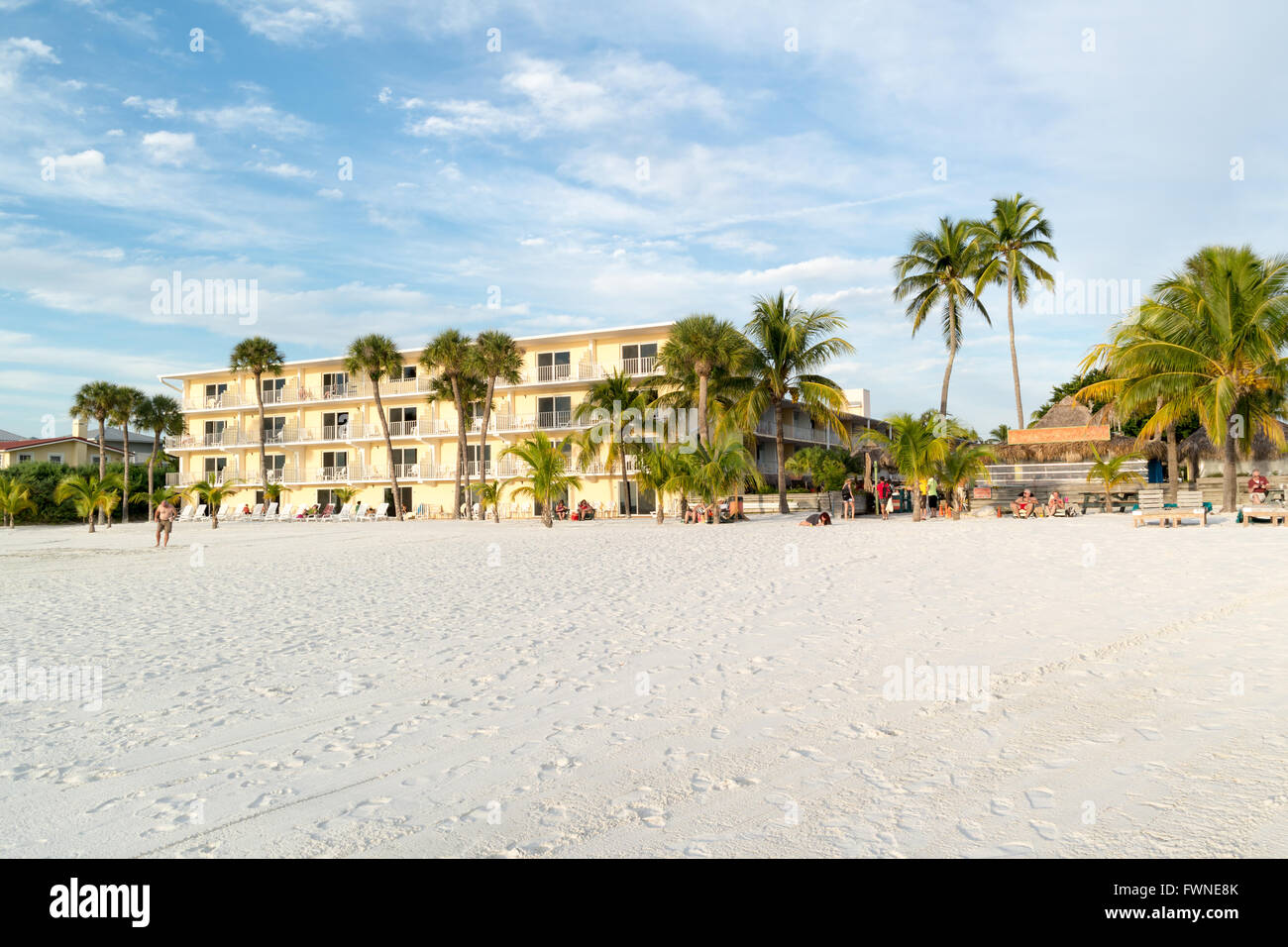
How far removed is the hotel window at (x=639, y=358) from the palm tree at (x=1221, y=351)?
1985 cm

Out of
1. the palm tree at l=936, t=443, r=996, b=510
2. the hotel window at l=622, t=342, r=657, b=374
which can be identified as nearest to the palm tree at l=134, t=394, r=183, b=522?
the hotel window at l=622, t=342, r=657, b=374

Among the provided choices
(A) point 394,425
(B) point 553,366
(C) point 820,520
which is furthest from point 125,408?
(C) point 820,520

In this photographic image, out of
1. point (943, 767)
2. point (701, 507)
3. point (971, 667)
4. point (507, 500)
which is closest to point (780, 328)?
point (701, 507)

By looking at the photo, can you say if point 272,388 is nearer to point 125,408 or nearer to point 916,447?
point 125,408

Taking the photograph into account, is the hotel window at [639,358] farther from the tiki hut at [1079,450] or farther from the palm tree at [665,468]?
the tiki hut at [1079,450]

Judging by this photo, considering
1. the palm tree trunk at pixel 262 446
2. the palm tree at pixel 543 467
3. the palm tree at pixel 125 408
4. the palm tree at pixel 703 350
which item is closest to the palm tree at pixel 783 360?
the palm tree at pixel 703 350

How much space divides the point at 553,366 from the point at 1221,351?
2783 centimetres

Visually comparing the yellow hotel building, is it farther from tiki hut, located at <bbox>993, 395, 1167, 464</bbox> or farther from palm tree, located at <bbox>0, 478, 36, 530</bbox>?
tiki hut, located at <bbox>993, 395, 1167, 464</bbox>

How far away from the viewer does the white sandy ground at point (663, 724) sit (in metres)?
3.31

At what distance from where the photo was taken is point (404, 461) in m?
46.9

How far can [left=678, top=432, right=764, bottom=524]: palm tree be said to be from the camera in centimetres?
2534

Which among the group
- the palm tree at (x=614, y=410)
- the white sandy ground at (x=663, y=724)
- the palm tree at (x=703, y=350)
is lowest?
the white sandy ground at (x=663, y=724)

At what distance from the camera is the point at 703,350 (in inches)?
1158
